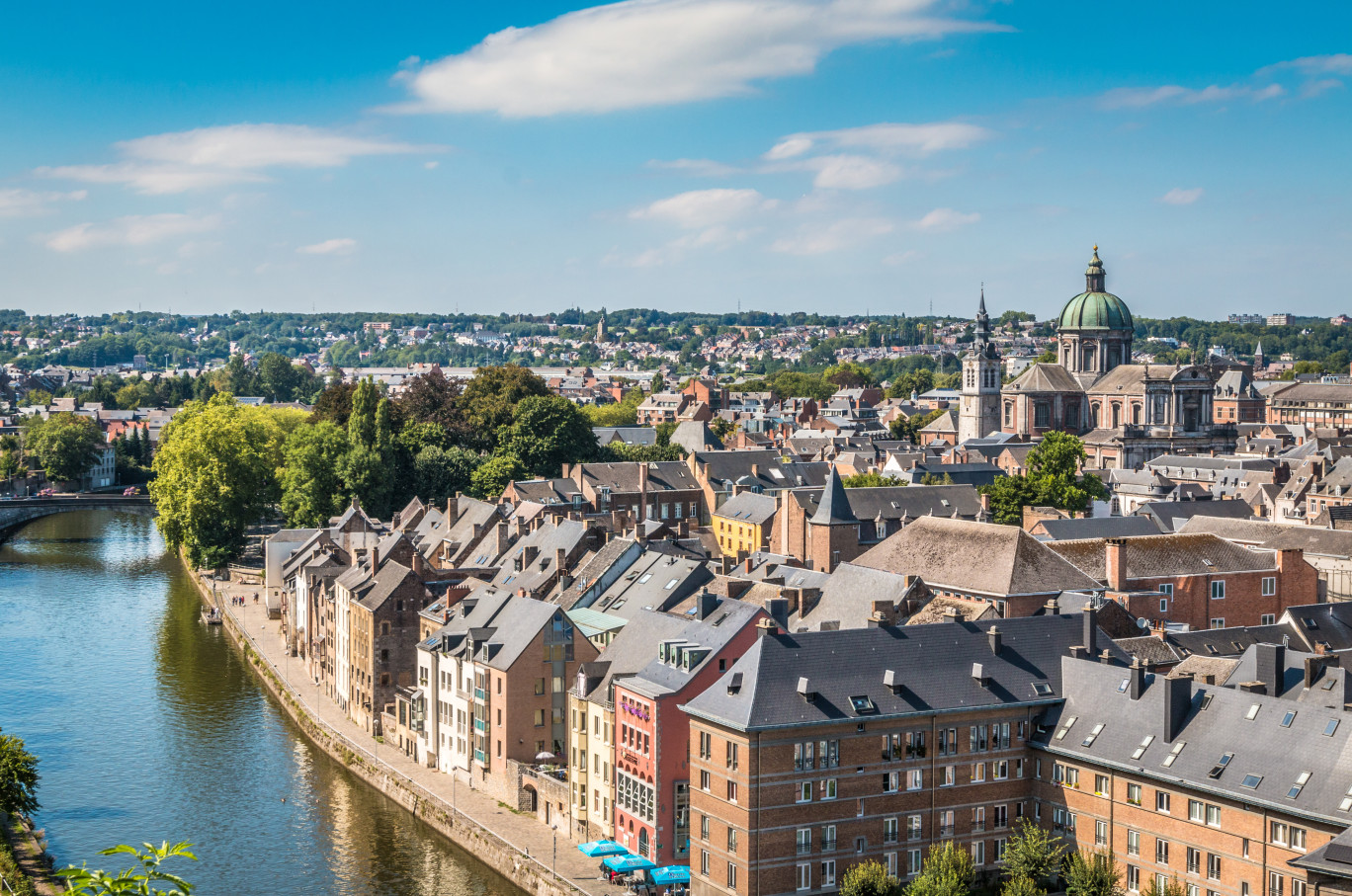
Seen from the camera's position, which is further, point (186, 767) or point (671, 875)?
point (186, 767)

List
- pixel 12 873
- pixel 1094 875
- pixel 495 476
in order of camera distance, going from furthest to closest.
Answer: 1. pixel 495 476
2. pixel 12 873
3. pixel 1094 875

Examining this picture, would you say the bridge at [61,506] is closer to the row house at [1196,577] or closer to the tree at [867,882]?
the row house at [1196,577]

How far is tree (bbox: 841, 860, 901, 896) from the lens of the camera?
37.5 metres

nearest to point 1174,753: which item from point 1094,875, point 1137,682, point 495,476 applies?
point 1137,682

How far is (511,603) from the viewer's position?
5081 centimetres

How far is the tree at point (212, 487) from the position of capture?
9356 cm

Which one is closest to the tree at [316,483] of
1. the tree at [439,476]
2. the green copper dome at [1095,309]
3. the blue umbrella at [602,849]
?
the tree at [439,476]

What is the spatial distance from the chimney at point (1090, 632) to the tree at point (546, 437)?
61367 millimetres

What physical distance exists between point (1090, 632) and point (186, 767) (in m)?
31.7

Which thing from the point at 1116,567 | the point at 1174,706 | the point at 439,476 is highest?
the point at 439,476

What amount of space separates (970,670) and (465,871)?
15.7 m

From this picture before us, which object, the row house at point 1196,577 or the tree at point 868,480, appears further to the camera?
the tree at point 868,480

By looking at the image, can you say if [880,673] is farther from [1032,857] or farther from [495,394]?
[495,394]

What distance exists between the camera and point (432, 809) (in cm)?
4778
